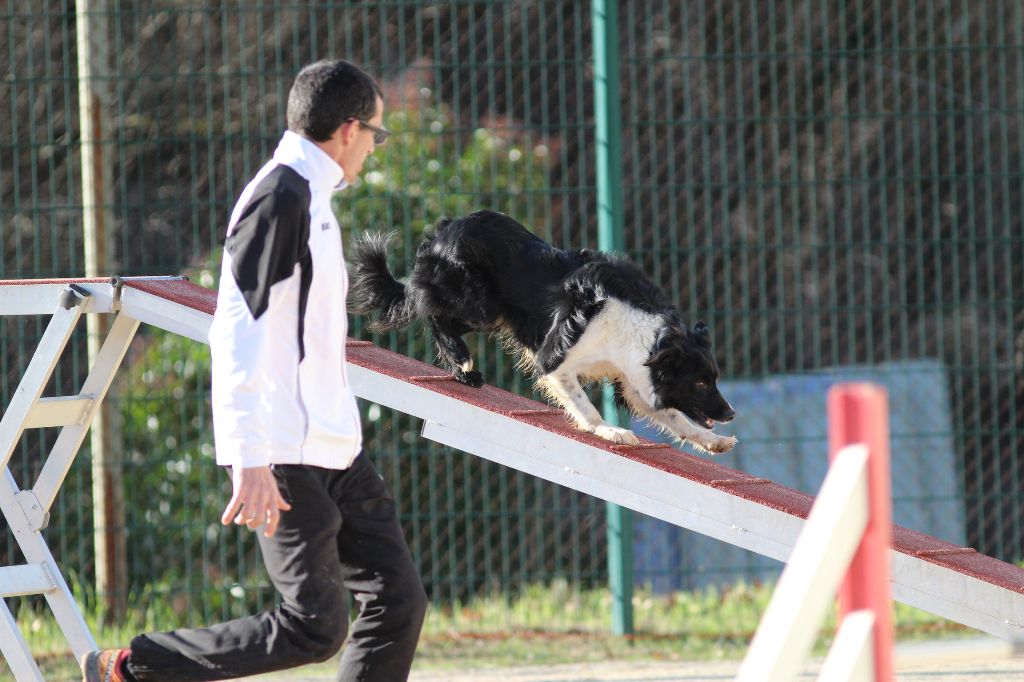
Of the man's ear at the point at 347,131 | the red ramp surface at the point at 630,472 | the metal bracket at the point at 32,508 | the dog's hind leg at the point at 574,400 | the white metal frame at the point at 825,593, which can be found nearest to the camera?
the white metal frame at the point at 825,593

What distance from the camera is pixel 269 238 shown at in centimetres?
256

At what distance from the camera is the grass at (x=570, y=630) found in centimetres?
546

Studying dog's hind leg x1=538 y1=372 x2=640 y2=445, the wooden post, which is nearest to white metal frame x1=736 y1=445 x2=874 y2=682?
dog's hind leg x1=538 y1=372 x2=640 y2=445

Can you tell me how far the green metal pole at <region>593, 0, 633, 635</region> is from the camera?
559cm

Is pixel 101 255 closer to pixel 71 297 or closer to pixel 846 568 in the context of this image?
pixel 71 297

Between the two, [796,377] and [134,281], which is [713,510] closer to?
[134,281]

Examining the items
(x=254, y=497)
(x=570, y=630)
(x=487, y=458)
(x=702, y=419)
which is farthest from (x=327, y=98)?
(x=570, y=630)

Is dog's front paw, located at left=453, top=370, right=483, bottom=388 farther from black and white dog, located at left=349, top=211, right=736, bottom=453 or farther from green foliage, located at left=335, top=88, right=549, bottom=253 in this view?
green foliage, located at left=335, top=88, right=549, bottom=253

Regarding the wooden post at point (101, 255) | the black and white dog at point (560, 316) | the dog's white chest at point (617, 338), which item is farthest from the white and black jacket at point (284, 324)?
the wooden post at point (101, 255)

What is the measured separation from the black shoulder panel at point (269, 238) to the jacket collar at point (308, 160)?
60 mm

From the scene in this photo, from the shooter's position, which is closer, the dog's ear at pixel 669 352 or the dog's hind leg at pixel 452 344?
the dog's ear at pixel 669 352

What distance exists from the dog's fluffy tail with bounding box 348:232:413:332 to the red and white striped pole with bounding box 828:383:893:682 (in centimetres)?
298

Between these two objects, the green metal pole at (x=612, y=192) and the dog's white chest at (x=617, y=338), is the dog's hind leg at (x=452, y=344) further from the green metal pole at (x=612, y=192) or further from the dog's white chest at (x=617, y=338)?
the green metal pole at (x=612, y=192)

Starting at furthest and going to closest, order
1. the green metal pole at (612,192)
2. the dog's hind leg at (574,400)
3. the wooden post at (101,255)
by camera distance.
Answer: the wooden post at (101,255) → the green metal pole at (612,192) → the dog's hind leg at (574,400)
